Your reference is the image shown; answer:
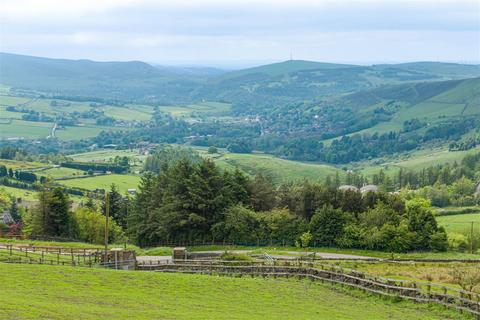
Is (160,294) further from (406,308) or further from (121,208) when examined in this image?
(121,208)

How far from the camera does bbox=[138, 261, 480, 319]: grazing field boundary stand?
103ft

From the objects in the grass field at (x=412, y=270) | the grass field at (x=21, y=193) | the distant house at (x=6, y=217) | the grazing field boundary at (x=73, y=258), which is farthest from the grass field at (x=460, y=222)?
the grass field at (x=21, y=193)

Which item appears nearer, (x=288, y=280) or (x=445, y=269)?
(x=288, y=280)

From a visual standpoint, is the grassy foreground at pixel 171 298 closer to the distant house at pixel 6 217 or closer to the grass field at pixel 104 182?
the distant house at pixel 6 217

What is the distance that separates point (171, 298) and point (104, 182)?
11972 centimetres

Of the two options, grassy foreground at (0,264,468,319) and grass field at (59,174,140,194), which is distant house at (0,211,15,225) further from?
grassy foreground at (0,264,468,319)

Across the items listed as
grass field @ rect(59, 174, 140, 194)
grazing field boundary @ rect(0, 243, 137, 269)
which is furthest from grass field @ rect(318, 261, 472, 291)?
grass field @ rect(59, 174, 140, 194)

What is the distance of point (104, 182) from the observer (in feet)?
486

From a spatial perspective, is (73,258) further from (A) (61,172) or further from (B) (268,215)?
(A) (61,172)

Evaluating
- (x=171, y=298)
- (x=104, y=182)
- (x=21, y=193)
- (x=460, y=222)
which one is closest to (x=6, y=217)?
(x=21, y=193)

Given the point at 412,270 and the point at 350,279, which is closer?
the point at 350,279

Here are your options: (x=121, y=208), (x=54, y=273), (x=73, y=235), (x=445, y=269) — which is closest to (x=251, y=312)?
(x=54, y=273)

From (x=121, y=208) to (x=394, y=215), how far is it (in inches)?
1491

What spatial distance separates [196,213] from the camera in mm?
68062
